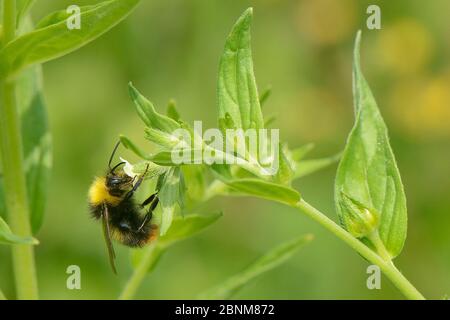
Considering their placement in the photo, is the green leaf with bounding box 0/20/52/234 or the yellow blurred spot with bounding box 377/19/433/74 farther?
the yellow blurred spot with bounding box 377/19/433/74

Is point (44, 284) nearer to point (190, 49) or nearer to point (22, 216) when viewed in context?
point (190, 49)

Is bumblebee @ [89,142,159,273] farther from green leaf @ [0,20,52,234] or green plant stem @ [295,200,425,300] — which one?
green plant stem @ [295,200,425,300]

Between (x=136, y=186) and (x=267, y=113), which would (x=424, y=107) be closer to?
(x=267, y=113)

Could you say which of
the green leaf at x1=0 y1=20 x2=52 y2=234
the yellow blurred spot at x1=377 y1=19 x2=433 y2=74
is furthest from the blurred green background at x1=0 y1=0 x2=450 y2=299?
the green leaf at x1=0 y1=20 x2=52 y2=234

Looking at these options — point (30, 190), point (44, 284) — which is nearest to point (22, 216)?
point (30, 190)

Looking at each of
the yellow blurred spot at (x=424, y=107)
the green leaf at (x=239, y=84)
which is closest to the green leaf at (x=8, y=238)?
the green leaf at (x=239, y=84)

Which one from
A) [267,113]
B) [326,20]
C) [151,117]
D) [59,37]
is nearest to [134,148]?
[151,117]

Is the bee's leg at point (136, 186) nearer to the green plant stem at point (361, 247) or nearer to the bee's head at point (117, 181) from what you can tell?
the bee's head at point (117, 181)
